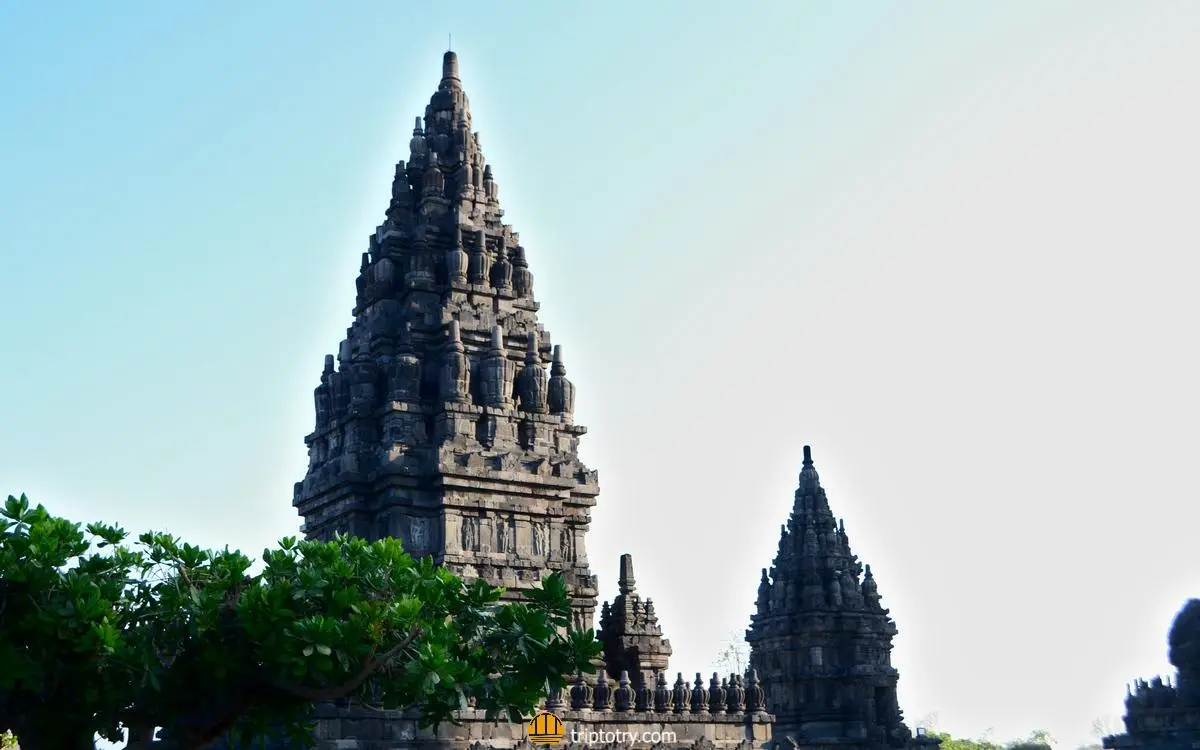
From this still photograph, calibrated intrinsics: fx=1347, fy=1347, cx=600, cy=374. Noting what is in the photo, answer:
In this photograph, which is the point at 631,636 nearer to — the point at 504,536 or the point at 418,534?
the point at 504,536

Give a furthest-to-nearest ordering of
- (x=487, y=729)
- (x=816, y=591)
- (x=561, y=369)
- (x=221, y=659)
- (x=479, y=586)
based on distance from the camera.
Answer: (x=816, y=591)
(x=561, y=369)
(x=487, y=729)
(x=479, y=586)
(x=221, y=659)

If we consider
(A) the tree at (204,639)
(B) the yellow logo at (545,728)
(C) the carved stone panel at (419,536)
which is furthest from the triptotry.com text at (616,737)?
(A) the tree at (204,639)

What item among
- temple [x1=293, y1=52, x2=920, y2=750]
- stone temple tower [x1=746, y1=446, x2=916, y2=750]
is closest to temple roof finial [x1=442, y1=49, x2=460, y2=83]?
temple [x1=293, y1=52, x2=920, y2=750]

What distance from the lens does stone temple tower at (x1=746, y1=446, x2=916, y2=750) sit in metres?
56.4

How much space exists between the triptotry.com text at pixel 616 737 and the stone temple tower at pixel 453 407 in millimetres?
4692

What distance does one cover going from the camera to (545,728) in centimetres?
3288

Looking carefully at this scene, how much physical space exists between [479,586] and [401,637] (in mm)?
2157

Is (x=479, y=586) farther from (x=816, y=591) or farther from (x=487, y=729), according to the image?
(x=816, y=591)

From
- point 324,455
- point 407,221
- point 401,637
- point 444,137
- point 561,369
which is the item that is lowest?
point 401,637

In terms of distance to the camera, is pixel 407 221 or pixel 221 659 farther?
pixel 407 221

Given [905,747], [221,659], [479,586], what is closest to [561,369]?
[479,586]

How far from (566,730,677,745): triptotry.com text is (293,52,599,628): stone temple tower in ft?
15.4

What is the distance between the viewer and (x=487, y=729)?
33438 millimetres

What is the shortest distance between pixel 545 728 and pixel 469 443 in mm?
9049
